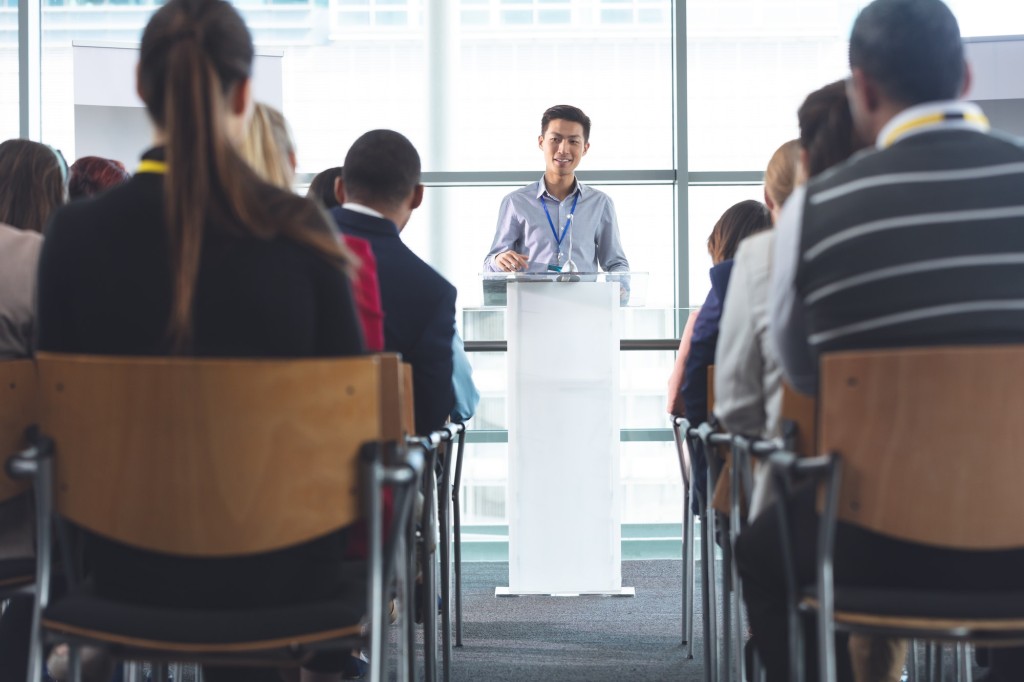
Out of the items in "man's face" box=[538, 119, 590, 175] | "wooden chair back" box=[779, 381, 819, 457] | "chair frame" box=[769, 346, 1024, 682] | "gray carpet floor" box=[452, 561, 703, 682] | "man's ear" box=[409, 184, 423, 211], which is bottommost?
"gray carpet floor" box=[452, 561, 703, 682]

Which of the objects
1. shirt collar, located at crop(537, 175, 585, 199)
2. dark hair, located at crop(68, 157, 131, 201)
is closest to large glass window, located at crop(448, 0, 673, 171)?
shirt collar, located at crop(537, 175, 585, 199)

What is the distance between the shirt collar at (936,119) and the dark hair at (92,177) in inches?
87.0

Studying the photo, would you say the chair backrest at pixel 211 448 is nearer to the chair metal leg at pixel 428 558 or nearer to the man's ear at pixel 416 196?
the chair metal leg at pixel 428 558

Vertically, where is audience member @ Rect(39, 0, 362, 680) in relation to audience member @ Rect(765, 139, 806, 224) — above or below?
below

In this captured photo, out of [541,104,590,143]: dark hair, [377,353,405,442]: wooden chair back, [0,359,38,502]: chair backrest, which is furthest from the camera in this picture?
[541,104,590,143]: dark hair

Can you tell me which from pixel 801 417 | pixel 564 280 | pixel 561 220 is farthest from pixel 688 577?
pixel 561 220

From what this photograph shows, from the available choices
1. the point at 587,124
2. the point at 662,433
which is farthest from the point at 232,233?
the point at 662,433

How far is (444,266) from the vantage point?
6.66 meters

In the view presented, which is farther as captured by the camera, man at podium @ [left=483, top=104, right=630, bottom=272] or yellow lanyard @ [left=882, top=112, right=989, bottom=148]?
man at podium @ [left=483, top=104, right=630, bottom=272]

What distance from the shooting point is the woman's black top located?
4.94 ft

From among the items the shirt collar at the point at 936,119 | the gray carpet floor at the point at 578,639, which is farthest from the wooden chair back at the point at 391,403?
the gray carpet floor at the point at 578,639

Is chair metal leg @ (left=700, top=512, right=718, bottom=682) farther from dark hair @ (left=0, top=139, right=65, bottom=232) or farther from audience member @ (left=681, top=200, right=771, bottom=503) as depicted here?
dark hair @ (left=0, top=139, right=65, bottom=232)

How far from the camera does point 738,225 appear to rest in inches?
124

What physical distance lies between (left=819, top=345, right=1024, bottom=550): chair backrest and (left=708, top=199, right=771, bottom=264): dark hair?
1671mm
